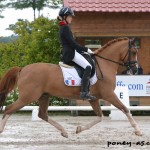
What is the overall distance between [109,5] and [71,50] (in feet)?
30.6

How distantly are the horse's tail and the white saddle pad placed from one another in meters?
1.08

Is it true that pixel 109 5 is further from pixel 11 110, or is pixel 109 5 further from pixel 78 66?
pixel 11 110

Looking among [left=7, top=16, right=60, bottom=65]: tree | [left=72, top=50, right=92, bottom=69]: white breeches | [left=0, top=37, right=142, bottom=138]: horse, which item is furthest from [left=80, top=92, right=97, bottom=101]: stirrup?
[left=7, top=16, right=60, bottom=65]: tree

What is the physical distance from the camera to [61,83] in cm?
1184

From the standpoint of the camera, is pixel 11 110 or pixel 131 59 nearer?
pixel 11 110

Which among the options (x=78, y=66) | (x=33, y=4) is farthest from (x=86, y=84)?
(x=33, y=4)

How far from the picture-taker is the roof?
2042cm

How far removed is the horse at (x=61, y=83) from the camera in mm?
11617

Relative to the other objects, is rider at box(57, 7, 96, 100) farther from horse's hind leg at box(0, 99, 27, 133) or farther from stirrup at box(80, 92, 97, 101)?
horse's hind leg at box(0, 99, 27, 133)

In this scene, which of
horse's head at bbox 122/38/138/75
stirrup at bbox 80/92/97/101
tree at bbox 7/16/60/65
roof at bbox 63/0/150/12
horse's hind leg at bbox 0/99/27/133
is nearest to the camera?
horse's hind leg at bbox 0/99/27/133

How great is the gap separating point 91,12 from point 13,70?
9.10 metres

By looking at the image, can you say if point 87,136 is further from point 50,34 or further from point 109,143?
point 50,34

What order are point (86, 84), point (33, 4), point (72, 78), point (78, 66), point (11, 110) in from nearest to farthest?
point (11, 110) < point (86, 84) < point (72, 78) < point (78, 66) < point (33, 4)

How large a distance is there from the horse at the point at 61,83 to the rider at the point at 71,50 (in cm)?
29
